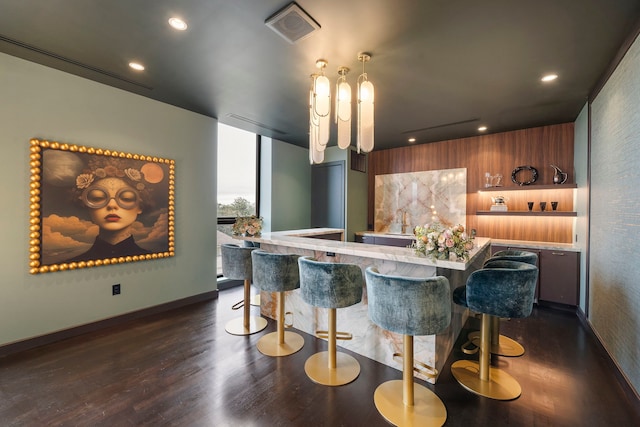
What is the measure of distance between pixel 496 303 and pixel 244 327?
8.37ft

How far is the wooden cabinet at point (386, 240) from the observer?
5.26 metres

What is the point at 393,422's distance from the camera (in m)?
1.83

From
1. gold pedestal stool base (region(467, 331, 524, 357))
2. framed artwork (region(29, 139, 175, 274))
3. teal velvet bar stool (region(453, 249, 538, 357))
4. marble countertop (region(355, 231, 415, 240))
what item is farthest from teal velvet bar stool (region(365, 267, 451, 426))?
marble countertop (region(355, 231, 415, 240))

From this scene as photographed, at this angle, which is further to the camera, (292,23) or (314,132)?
(314,132)

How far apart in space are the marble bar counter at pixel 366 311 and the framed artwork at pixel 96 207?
131 cm

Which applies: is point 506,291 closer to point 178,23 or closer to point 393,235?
point 178,23

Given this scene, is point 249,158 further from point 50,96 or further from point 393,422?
point 393,422

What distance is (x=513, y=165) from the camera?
4695mm

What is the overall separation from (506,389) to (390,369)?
875mm

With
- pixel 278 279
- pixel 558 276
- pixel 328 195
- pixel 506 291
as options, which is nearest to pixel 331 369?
pixel 278 279

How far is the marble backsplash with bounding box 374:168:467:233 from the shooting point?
17.1 ft

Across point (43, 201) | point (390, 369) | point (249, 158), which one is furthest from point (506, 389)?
point (249, 158)

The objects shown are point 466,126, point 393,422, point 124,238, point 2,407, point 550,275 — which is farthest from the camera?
point 466,126

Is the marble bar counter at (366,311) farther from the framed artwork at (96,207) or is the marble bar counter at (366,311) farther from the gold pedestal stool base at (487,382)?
the framed artwork at (96,207)
